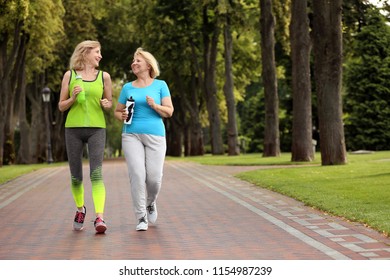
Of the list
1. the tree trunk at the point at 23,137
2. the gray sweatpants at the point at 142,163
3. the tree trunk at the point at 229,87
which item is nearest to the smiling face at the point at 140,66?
the gray sweatpants at the point at 142,163

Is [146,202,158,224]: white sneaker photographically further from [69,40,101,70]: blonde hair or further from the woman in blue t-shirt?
[69,40,101,70]: blonde hair

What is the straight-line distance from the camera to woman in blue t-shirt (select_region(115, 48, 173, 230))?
1084 centimetres

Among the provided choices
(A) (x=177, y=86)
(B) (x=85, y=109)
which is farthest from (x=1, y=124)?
(B) (x=85, y=109)

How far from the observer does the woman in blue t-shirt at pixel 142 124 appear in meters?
10.8

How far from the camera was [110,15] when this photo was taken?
178ft

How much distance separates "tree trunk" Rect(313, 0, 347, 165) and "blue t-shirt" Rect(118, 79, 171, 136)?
15.0 metres

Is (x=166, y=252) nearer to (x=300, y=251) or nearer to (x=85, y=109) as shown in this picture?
(x=300, y=251)

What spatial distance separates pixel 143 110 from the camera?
1088 centimetres

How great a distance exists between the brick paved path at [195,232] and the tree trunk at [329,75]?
9043 mm

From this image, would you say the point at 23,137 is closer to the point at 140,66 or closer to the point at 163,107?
the point at 140,66

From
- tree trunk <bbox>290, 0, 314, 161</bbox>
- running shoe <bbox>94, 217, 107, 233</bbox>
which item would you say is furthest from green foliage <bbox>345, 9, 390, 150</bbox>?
running shoe <bbox>94, 217, 107, 233</bbox>

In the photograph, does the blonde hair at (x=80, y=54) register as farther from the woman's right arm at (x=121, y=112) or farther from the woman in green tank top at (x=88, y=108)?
the woman's right arm at (x=121, y=112)

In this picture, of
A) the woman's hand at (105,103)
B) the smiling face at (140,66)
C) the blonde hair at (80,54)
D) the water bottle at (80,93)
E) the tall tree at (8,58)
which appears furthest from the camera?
the tall tree at (8,58)
